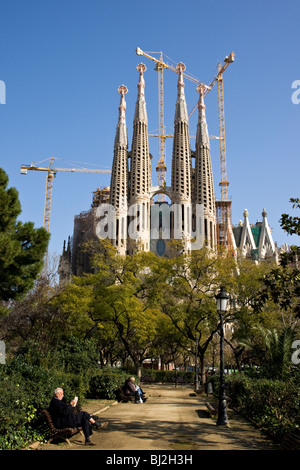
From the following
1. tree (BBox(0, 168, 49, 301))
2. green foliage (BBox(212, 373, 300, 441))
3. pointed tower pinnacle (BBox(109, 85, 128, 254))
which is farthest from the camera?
pointed tower pinnacle (BBox(109, 85, 128, 254))

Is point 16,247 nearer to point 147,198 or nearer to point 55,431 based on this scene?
point 55,431

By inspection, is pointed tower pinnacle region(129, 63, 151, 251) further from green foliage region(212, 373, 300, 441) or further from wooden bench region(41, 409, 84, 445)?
wooden bench region(41, 409, 84, 445)

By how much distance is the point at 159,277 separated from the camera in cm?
2525

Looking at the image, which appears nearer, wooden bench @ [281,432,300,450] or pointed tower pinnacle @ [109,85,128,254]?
wooden bench @ [281,432,300,450]

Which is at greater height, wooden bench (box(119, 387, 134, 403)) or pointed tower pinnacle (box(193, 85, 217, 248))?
pointed tower pinnacle (box(193, 85, 217, 248))

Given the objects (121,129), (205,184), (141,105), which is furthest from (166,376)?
(141,105)

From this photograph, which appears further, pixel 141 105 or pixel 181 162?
pixel 141 105

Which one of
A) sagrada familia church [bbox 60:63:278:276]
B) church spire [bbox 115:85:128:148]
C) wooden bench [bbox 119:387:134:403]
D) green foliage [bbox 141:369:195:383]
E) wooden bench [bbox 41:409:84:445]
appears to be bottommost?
green foliage [bbox 141:369:195:383]

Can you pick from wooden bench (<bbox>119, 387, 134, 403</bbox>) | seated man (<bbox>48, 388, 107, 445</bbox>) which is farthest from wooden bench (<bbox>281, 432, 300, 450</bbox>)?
wooden bench (<bbox>119, 387, 134, 403</bbox>)

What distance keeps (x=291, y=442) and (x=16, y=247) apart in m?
10.8

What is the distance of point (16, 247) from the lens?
15164 millimetres

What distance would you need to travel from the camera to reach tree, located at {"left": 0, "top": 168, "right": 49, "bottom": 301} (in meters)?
15.2
